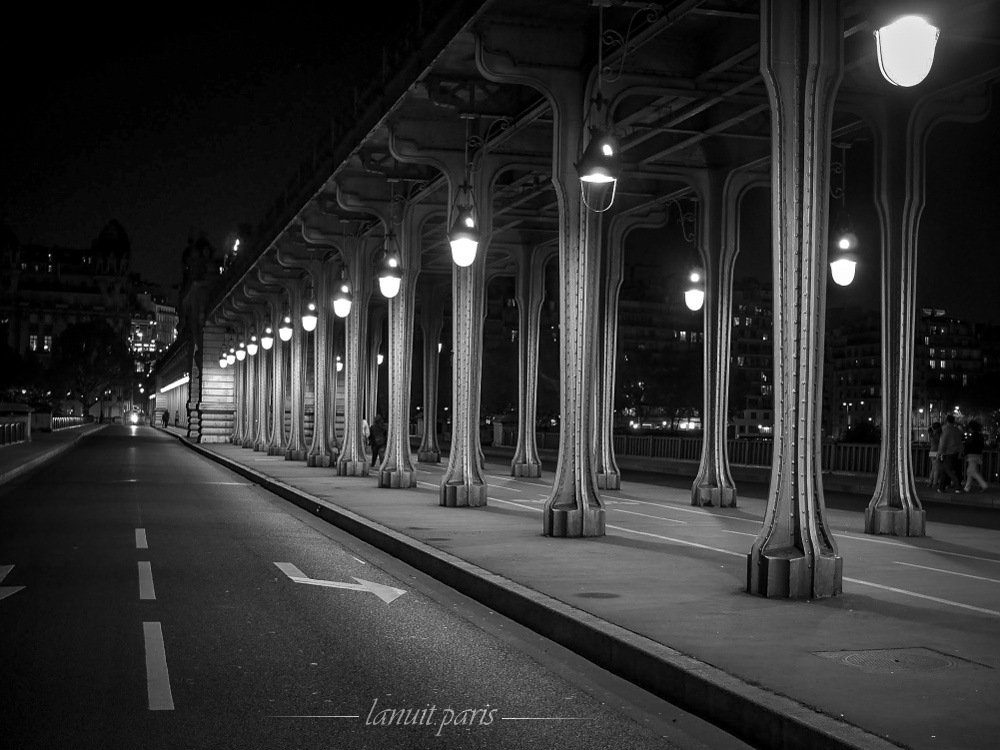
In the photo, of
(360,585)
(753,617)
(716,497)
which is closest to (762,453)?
(716,497)

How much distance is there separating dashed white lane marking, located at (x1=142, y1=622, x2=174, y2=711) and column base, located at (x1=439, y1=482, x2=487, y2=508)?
11620 mm

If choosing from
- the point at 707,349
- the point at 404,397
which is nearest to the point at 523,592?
the point at 707,349

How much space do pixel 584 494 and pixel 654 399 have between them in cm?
10433

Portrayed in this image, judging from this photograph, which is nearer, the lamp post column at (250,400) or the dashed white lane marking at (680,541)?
the dashed white lane marking at (680,541)

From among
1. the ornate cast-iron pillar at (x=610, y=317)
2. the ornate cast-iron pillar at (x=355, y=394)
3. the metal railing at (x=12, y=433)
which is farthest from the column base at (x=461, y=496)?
the metal railing at (x=12, y=433)

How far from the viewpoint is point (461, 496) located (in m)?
21.3

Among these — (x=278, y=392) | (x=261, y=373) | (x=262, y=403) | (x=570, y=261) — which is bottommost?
(x=262, y=403)

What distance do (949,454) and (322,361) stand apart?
18.9 metres

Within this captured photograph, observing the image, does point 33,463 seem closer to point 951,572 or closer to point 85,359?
point 951,572

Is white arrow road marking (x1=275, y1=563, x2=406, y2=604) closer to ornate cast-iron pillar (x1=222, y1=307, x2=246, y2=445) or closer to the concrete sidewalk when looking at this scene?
the concrete sidewalk

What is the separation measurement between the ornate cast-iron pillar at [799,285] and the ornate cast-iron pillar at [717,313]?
11.9 meters

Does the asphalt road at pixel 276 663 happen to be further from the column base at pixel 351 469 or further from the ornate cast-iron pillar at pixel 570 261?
the column base at pixel 351 469

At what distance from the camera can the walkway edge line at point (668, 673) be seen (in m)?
6.07

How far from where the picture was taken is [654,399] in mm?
119375
